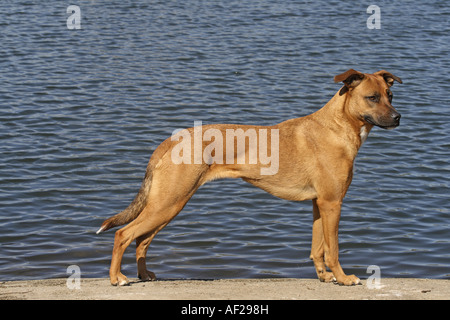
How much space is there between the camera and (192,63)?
1902cm

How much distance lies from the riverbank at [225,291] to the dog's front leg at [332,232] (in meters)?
0.12

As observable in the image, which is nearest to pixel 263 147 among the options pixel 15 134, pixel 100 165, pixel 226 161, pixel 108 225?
pixel 226 161

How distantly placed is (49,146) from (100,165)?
135 centimetres

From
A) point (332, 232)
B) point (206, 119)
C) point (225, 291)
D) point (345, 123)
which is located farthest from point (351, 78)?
point (206, 119)

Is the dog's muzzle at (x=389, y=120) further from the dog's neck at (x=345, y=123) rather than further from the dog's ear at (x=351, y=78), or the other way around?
the dog's ear at (x=351, y=78)

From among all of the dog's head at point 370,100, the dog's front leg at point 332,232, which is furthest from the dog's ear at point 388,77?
the dog's front leg at point 332,232

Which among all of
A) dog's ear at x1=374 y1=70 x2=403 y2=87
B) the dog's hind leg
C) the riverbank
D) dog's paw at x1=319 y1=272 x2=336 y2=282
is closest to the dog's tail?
the dog's hind leg

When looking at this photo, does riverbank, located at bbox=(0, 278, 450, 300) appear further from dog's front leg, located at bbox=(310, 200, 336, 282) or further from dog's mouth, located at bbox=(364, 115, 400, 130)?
dog's mouth, located at bbox=(364, 115, 400, 130)

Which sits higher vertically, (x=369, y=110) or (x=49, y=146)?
(x=369, y=110)

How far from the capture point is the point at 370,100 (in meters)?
7.24

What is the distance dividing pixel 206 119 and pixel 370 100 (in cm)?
768

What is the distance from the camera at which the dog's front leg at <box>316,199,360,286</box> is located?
23.9 ft

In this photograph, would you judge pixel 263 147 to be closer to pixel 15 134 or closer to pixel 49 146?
pixel 49 146

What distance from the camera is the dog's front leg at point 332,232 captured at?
23.9ft
